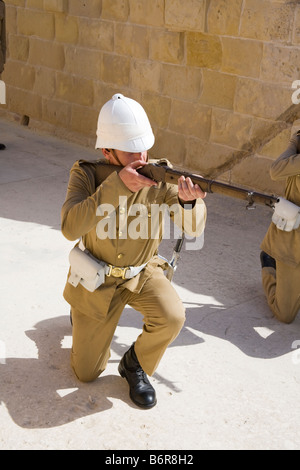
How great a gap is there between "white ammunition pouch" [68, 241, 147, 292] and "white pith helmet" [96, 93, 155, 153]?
0.55 metres

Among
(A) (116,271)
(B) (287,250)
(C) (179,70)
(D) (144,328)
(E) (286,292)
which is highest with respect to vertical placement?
(C) (179,70)

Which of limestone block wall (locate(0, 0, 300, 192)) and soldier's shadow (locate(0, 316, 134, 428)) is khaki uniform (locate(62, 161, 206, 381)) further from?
limestone block wall (locate(0, 0, 300, 192))

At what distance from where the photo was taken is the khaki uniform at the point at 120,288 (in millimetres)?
3418

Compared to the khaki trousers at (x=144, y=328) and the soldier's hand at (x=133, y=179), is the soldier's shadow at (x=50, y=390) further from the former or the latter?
the soldier's hand at (x=133, y=179)

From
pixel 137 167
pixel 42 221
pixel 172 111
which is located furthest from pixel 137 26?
pixel 137 167

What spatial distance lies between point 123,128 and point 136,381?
1232 mm

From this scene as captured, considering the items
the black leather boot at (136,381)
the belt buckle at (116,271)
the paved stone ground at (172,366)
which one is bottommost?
the paved stone ground at (172,366)

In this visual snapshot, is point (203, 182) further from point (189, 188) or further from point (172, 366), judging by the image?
point (172, 366)

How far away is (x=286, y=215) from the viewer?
4.16 meters

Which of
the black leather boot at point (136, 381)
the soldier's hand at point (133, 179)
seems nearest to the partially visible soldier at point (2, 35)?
the black leather boot at point (136, 381)

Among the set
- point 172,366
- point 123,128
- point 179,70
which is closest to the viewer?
point 123,128

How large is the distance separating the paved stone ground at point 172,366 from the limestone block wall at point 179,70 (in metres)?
1.29

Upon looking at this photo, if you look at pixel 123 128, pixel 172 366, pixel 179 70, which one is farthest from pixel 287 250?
pixel 179 70
